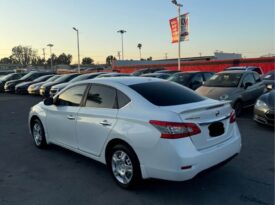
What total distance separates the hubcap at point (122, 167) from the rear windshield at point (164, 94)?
87cm

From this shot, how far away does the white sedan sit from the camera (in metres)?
3.57

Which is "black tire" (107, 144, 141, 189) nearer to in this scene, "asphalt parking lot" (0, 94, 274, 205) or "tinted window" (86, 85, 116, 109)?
"asphalt parking lot" (0, 94, 274, 205)

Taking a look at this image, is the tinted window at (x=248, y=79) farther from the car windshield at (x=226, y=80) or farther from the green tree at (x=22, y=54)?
the green tree at (x=22, y=54)

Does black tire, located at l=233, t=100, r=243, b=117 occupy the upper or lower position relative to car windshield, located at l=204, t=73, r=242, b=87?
lower

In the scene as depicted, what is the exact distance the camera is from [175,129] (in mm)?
3555

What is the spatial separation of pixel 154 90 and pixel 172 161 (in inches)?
51.0

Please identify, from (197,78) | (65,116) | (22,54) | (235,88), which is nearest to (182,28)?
(197,78)

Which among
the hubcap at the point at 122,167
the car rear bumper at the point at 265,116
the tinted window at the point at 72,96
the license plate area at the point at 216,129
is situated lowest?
the hubcap at the point at 122,167

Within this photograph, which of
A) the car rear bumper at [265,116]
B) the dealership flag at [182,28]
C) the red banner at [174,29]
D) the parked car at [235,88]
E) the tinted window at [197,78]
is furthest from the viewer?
the red banner at [174,29]

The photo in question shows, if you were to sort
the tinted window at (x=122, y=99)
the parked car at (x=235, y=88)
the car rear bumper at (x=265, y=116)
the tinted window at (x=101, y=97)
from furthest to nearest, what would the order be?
the parked car at (x=235, y=88) → the car rear bumper at (x=265, y=116) → the tinted window at (x=101, y=97) → the tinted window at (x=122, y=99)

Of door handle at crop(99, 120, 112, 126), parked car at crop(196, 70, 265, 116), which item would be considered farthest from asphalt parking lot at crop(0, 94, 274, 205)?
parked car at crop(196, 70, 265, 116)

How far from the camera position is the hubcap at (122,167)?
409cm

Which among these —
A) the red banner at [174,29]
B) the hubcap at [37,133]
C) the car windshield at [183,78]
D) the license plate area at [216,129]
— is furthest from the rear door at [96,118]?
the red banner at [174,29]

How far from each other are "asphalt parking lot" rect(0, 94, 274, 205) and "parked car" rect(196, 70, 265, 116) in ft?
10.5
